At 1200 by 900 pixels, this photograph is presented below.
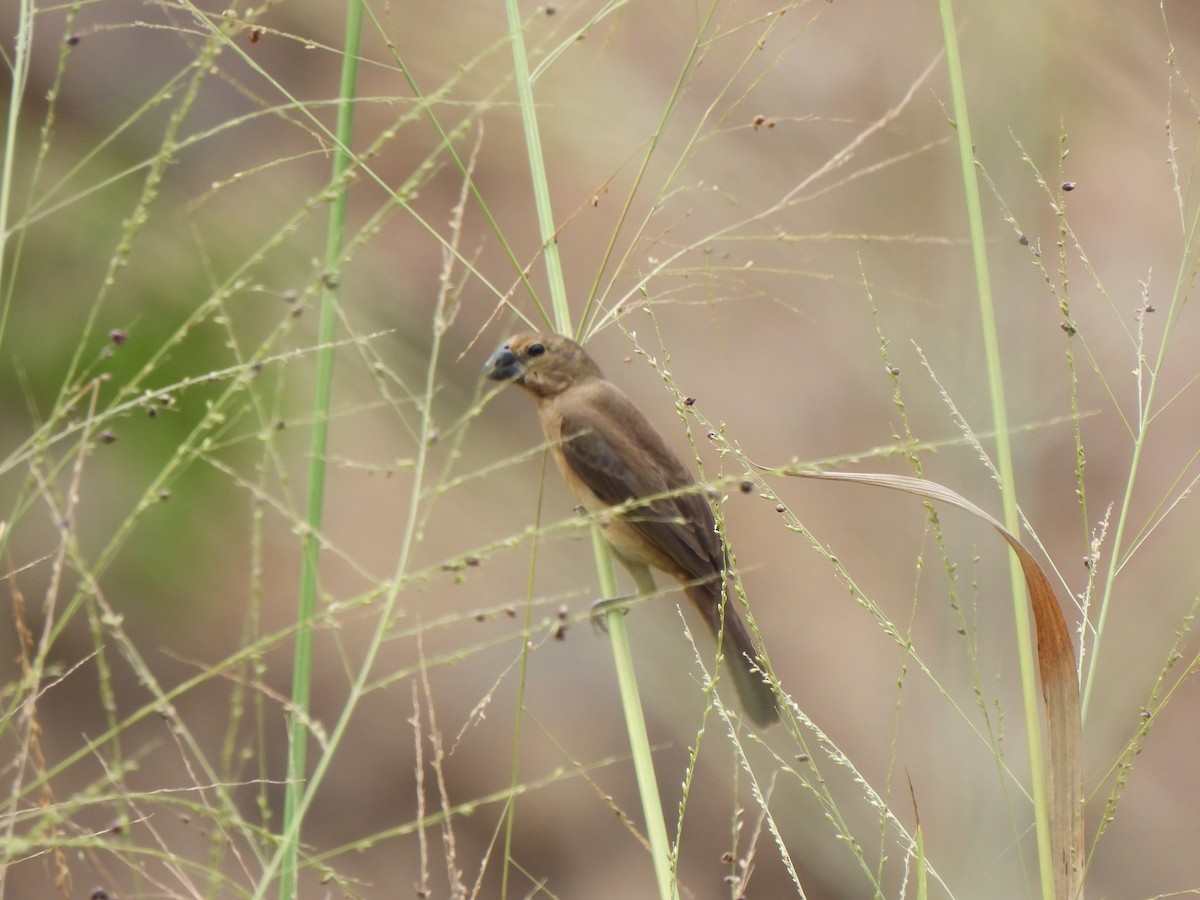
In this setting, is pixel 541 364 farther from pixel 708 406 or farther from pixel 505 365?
pixel 708 406

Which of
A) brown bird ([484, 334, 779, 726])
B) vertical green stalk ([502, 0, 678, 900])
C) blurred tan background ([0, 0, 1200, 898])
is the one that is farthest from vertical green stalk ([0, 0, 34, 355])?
blurred tan background ([0, 0, 1200, 898])

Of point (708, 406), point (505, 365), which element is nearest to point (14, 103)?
point (505, 365)

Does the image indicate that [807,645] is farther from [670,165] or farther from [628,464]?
[628,464]

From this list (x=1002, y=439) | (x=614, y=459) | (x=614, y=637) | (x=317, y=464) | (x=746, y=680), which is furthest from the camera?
(x=614, y=459)

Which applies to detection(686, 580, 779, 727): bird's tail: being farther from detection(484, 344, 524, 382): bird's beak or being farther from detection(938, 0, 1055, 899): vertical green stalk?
detection(938, 0, 1055, 899): vertical green stalk

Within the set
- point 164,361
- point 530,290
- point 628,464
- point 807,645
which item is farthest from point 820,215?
point 530,290

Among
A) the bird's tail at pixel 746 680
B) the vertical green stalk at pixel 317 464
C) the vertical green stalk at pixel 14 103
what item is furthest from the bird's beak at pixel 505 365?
the vertical green stalk at pixel 14 103
